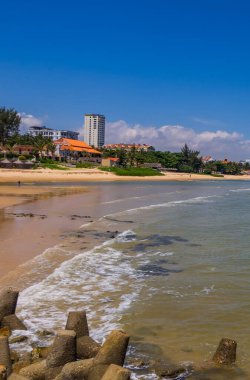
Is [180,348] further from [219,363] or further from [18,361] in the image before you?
[18,361]

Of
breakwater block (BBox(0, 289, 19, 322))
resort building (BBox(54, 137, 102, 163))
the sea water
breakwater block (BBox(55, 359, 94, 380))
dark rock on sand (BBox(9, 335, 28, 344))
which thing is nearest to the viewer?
breakwater block (BBox(55, 359, 94, 380))

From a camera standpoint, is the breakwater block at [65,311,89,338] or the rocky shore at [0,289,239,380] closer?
the rocky shore at [0,289,239,380]

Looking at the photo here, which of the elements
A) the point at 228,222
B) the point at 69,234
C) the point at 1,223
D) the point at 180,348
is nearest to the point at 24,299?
the point at 180,348

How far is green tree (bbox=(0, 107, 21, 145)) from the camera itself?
126 meters

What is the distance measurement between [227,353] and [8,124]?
12728cm

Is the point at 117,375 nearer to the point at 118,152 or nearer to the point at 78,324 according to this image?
the point at 78,324

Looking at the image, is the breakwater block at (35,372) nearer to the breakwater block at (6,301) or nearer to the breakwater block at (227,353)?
the breakwater block at (6,301)

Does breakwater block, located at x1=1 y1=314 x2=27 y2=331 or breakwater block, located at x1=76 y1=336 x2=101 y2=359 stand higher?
breakwater block, located at x1=76 y1=336 x2=101 y2=359

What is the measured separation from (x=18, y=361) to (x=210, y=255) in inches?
444

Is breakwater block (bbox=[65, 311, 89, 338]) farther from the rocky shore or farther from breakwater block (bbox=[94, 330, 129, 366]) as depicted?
breakwater block (bbox=[94, 330, 129, 366])

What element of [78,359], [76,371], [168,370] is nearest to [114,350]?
[76,371]

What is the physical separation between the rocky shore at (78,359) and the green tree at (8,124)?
4859 inches

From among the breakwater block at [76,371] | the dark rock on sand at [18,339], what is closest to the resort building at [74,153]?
the dark rock on sand at [18,339]

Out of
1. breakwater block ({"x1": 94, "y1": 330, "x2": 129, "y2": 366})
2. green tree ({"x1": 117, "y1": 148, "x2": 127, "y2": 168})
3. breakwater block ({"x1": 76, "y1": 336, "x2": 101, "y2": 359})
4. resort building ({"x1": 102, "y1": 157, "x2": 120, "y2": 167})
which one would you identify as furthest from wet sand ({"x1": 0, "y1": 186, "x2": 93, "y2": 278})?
green tree ({"x1": 117, "y1": 148, "x2": 127, "y2": 168})
